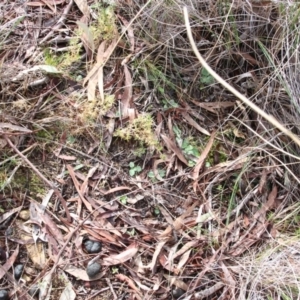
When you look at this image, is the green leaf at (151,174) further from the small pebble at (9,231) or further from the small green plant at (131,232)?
the small pebble at (9,231)

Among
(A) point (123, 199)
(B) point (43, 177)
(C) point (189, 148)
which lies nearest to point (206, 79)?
(C) point (189, 148)

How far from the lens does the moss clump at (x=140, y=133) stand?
5.59ft

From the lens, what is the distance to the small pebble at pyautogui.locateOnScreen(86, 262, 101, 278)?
62.2 inches

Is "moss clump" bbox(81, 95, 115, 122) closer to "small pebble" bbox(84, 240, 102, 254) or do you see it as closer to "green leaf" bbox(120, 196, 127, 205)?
"green leaf" bbox(120, 196, 127, 205)

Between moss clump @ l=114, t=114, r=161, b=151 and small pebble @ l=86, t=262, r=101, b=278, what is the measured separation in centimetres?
42

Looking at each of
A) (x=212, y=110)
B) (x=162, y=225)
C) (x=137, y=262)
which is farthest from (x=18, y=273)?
(x=212, y=110)

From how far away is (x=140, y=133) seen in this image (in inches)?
67.2

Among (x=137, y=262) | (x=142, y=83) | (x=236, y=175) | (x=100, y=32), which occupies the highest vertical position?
(x=100, y=32)

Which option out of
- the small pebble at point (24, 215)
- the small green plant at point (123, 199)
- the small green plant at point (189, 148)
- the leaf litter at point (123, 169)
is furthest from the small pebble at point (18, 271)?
the small green plant at point (189, 148)

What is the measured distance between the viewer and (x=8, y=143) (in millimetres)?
1667

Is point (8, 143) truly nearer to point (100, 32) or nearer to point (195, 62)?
point (100, 32)

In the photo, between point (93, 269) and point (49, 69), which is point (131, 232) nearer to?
point (93, 269)

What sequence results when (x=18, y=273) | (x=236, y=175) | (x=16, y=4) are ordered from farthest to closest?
(x=16, y=4), (x=236, y=175), (x=18, y=273)

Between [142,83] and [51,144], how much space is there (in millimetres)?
375
